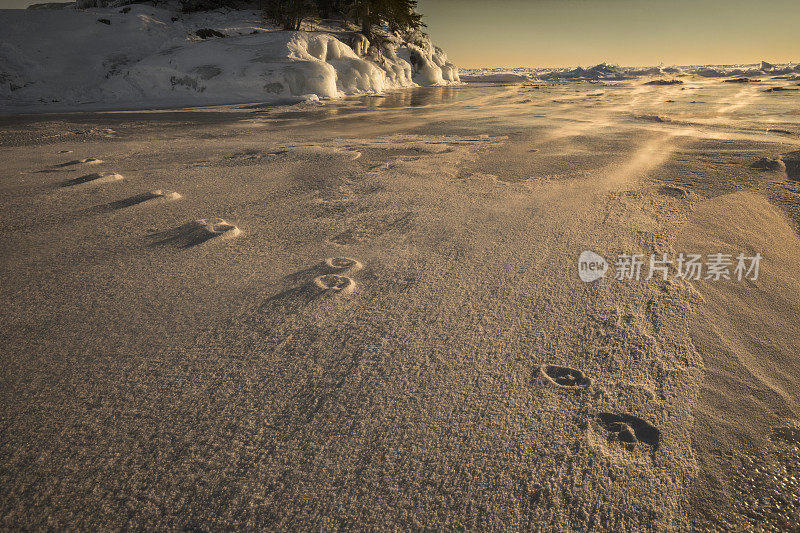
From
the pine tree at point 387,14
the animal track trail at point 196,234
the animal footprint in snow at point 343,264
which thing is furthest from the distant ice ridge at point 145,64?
the animal footprint in snow at point 343,264

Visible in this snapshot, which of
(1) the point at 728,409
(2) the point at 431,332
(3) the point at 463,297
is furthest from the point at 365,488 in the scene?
(1) the point at 728,409

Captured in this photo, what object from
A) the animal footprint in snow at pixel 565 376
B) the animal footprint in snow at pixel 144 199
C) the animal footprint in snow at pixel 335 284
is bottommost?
the animal footprint in snow at pixel 565 376

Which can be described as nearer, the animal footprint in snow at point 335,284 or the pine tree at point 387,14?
the animal footprint in snow at point 335,284

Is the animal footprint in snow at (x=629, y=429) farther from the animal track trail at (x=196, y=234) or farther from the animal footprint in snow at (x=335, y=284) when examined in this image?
the animal track trail at (x=196, y=234)

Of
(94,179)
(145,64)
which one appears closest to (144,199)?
(94,179)

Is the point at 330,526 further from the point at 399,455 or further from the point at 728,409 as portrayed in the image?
the point at 728,409

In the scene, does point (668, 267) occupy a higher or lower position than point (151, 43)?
lower

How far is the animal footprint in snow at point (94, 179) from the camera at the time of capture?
10.2ft

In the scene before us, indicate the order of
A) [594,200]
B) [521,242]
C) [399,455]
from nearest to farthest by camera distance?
[399,455] < [521,242] < [594,200]

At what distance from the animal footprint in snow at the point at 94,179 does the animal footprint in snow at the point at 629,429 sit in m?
3.74

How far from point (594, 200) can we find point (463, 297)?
1.69 meters

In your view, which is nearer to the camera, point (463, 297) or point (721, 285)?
point (463, 297)

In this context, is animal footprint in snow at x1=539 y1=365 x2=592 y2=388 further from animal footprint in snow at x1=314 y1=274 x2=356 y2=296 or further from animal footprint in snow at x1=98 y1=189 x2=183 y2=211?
animal footprint in snow at x1=98 y1=189 x2=183 y2=211

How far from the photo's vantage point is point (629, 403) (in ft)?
3.93
